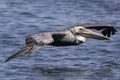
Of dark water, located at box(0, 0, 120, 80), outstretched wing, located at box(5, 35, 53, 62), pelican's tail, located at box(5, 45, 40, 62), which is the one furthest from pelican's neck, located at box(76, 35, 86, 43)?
pelican's tail, located at box(5, 45, 40, 62)

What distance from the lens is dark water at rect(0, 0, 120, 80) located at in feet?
60.7

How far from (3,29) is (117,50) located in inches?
197

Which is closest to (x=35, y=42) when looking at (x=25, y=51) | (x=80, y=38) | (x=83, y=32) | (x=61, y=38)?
(x=25, y=51)

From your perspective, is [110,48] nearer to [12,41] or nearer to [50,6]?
[12,41]

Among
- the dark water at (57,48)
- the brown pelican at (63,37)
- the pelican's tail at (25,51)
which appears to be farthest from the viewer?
the dark water at (57,48)

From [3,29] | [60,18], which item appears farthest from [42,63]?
[60,18]

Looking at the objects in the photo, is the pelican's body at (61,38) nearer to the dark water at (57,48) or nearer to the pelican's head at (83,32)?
the pelican's head at (83,32)

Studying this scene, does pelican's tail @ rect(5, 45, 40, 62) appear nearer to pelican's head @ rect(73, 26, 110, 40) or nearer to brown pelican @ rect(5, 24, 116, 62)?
brown pelican @ rect(5, 24, 116, 62)

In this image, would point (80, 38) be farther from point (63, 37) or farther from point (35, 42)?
point (35, 42)

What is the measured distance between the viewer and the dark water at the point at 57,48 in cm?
1852

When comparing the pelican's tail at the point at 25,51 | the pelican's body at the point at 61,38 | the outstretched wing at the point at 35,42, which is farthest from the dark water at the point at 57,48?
the pelican's tail at the point at 25,51

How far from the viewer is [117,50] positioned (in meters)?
21.3

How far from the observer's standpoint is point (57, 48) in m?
21.7

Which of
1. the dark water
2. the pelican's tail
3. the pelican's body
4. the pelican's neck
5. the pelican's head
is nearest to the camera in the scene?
the pelican's tail
